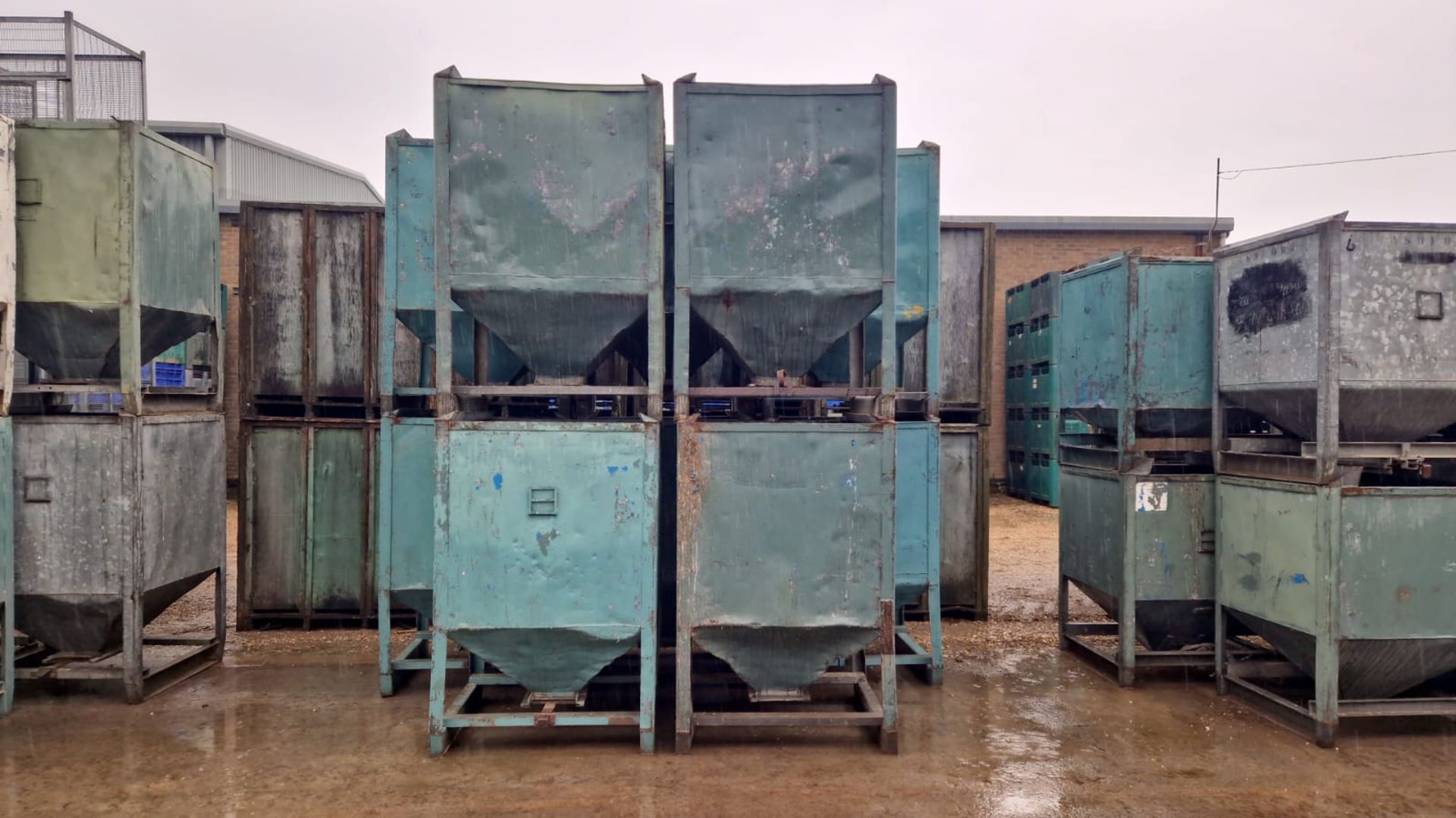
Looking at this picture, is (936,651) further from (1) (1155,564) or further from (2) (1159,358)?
(2) (1159,358)

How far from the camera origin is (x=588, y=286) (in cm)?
469

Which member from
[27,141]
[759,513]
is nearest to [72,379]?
[27,141]

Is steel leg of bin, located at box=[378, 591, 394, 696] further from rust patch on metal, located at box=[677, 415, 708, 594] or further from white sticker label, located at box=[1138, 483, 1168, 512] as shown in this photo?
white sticker label, located at box=[1138, 483, 1168, 512]

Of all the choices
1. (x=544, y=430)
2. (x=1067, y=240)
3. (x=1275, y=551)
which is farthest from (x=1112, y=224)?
(x=544, y=430)

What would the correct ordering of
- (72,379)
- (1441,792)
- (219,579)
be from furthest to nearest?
(219,579), (72,379), (1441,792)

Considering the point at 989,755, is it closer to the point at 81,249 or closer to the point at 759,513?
the point at 759,513

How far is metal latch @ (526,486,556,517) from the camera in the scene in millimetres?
4617

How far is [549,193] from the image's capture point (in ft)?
15.3

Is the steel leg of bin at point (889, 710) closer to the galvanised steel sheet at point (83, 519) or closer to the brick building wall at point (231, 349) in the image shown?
the galvanised steel sheet at point (83, 519)

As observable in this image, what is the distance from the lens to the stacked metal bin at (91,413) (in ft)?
17.4

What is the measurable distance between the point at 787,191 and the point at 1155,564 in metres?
3.87

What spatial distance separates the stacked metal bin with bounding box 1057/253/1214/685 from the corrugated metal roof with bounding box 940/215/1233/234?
11.2 m

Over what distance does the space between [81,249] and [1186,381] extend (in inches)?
308

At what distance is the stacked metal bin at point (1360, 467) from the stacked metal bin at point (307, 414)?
23.9 feet
